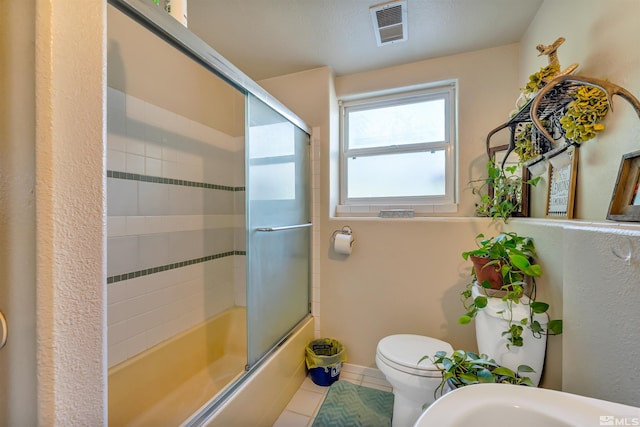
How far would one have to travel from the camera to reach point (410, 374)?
1.23 meters

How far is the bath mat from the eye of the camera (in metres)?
1.40

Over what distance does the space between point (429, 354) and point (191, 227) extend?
1588 mm

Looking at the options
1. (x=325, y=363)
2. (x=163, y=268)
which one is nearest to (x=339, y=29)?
(x=163, y=268)

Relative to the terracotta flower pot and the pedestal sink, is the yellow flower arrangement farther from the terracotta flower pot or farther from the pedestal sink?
the pedestal sink

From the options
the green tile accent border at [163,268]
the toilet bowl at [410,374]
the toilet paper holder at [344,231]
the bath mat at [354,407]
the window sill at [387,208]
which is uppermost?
the window sill at [387,208]

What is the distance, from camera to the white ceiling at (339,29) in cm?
136

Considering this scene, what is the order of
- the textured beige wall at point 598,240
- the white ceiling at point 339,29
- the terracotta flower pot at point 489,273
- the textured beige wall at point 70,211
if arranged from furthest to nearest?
1. the white ceiling at point 339,29
2. the terracotta flower pot at point 489,273
3. the textured beige wall at point 598,240
4. the textured beige wall at point 70,211

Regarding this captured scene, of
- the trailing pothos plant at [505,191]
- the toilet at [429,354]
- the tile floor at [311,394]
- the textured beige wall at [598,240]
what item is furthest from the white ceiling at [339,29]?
the tile floor at [311,394]

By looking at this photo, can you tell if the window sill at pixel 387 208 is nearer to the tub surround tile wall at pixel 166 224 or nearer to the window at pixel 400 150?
the window at pixel 400 150

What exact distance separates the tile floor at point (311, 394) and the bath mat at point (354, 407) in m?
0.04

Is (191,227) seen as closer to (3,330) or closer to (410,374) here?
(3,330)

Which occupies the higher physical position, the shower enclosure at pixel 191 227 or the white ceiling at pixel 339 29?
the white ceiling at pixel 339 29

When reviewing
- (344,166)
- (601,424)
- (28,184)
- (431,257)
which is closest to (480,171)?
(431,257)

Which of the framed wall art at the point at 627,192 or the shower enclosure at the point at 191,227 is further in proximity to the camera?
the shower enclosure at the point at 191,227
